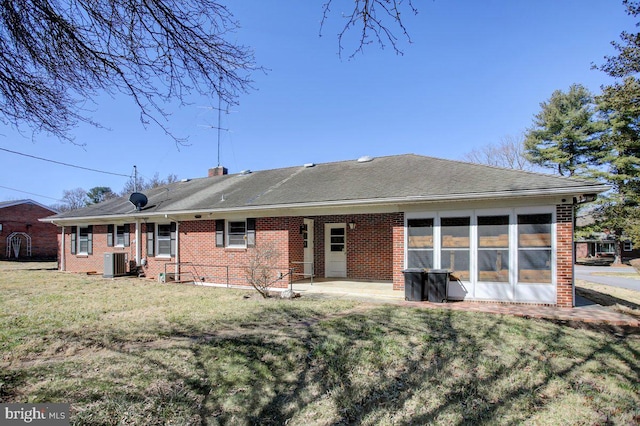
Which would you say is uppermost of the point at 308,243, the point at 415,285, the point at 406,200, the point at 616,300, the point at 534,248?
the point at 406,200

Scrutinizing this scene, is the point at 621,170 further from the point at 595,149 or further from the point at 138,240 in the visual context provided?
the point at 138,240

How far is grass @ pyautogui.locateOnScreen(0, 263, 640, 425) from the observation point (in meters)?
3.57

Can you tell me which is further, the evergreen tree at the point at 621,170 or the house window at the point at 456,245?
the evergreen tree at the point at 621,170

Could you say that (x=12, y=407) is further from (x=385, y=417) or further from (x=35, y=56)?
(x=35, y=56)

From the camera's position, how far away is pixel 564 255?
25.3ft

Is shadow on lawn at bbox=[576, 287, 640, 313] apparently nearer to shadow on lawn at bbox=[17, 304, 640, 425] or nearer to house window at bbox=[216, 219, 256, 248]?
shadow on lawn at bbox=[17, 304, 640, 425]

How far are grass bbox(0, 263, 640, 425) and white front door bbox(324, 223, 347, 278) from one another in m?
6.21

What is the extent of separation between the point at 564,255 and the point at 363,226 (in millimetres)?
6352

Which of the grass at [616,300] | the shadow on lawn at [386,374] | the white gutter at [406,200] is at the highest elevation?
the white gutter at [406,200]

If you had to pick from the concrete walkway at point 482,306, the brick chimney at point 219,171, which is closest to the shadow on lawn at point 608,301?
the concrete walkway at point 482,306

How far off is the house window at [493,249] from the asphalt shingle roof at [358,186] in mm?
795

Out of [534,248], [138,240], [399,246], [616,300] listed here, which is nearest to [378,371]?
[399,246]

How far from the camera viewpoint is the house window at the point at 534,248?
7953mm

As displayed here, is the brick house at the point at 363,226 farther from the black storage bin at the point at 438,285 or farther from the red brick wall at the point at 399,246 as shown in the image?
the black storage bin at the point at 438,285
